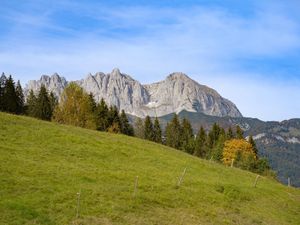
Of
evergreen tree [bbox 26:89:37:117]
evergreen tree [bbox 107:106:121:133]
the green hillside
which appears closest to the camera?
the green hillside

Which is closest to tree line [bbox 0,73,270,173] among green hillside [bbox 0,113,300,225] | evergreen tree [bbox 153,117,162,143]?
evergreen tree [bbox 153,117,162,143]

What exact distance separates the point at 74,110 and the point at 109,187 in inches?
2800

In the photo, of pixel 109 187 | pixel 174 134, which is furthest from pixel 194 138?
pixel 109 187

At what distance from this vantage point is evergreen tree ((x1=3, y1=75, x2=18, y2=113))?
12370 cm

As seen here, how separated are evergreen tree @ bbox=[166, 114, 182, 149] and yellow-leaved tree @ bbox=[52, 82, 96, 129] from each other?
7221 centimetres

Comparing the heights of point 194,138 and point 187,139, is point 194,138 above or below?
above

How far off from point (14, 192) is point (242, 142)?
374 feet

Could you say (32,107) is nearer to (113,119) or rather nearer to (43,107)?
(43,107)

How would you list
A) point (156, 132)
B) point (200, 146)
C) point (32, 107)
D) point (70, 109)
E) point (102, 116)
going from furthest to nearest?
point (156, 132)
point (200, 146)
point (32, 107)
point (102, 116)
point (70, 109)

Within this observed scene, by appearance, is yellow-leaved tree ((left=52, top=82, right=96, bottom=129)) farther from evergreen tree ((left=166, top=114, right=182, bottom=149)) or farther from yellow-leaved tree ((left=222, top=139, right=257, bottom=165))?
evergreen tree ((left=166, top=114, right=182, bottom=149))

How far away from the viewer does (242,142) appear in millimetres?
138500

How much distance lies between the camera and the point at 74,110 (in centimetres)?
10669

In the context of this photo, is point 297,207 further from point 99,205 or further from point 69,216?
point 69,216

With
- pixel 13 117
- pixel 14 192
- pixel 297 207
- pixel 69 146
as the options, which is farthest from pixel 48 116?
pixel 14 192
